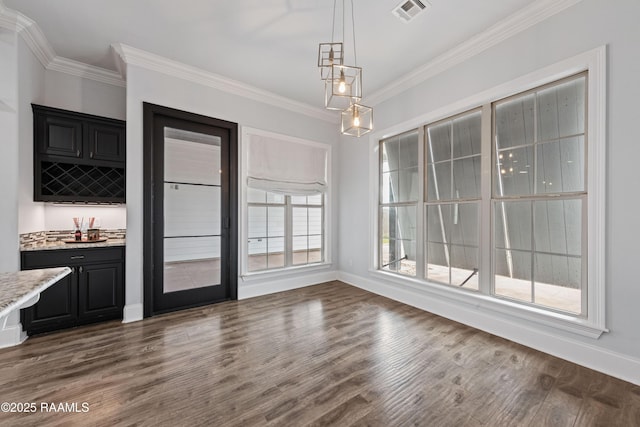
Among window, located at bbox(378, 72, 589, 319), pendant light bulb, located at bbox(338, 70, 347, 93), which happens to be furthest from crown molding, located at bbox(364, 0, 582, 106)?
pendant light bulb, located at bbox(338, 70, 347, 93)

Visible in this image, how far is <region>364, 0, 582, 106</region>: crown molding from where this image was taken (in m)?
2.36

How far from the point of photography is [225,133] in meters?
3.84

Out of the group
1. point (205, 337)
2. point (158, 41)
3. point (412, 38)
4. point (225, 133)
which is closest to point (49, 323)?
point (205, 337)

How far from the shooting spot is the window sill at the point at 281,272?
3.96 m

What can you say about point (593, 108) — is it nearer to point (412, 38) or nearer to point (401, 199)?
point (412, 38)

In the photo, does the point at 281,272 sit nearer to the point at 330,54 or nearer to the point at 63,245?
the point at 63,245

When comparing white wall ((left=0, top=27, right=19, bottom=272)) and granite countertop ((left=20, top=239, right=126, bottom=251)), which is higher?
white wall ((left=0, top=27, right=19, bottom=272))

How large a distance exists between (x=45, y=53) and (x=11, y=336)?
3098 millimetres

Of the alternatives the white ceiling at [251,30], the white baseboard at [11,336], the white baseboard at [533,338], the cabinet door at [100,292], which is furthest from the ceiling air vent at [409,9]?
the white baseboard at [11,336]

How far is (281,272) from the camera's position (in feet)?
14.1

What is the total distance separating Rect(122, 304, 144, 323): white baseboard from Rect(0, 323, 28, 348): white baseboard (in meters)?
0.81

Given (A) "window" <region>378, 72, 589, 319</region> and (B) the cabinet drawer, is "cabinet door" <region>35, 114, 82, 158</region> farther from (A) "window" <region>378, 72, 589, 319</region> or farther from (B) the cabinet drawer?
(A) "window" <region>378, 72, 589, 319</region>

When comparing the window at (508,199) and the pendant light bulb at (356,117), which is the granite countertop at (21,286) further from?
the window at (508,199)

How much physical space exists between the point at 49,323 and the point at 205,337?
168 centimetres
